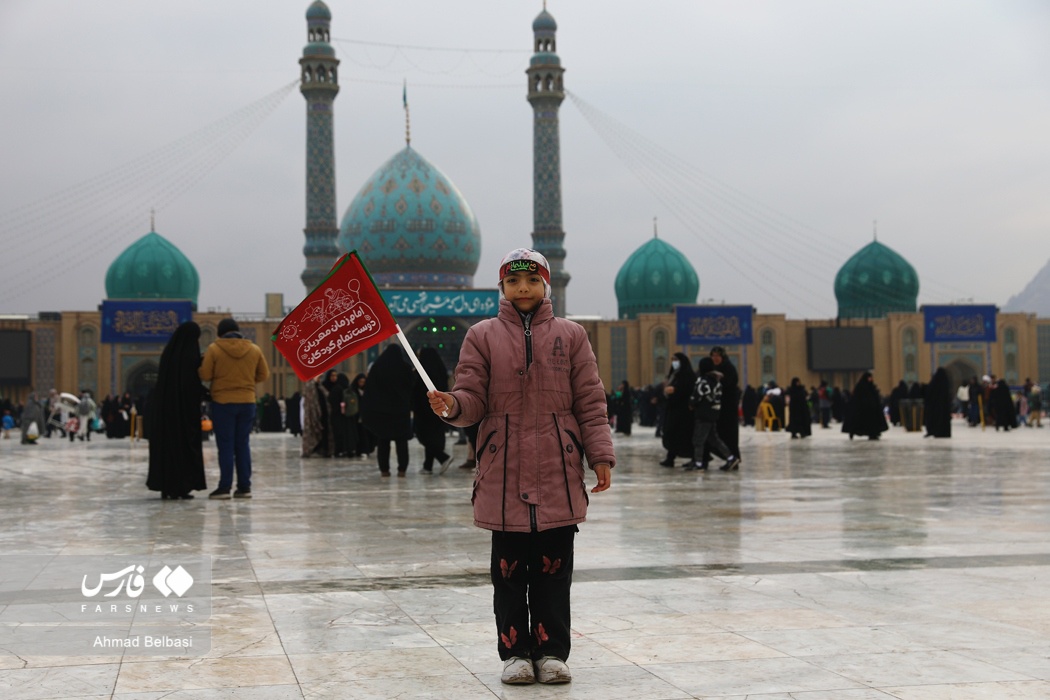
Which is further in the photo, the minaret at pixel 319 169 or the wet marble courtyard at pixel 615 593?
the minaret at pixel 319 169

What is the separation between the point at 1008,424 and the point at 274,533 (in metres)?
16.6

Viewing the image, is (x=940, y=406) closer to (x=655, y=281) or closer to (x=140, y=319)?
(x=140, y=319)

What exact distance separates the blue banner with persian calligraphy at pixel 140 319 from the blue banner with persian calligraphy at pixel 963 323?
21.0 m

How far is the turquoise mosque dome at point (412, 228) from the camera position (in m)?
→ 40.3

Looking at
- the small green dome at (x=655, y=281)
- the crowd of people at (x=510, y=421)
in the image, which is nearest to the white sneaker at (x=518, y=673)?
the crowd of people at (x=510, y=421)

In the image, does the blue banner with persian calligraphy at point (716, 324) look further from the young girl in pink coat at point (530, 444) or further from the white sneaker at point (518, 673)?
the white sneaker at point (518, 673)

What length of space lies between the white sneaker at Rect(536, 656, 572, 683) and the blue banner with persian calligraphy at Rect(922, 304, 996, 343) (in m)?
35.1

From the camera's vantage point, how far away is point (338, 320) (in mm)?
3770

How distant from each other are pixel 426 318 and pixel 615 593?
3442 centimetres

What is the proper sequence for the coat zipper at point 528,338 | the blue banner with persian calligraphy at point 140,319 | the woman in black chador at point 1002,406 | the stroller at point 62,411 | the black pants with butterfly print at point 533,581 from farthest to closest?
the blue banner with persian calligraphy at point 140,319
the stroller at point 62,411
the woman in black chador at point 1002,406
the coat zipper at point 528,338
the black pants with butterfly print at point 533,581

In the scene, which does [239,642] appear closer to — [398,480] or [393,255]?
[398,480]

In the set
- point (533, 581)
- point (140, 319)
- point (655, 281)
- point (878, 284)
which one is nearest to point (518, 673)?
point (533, 581)

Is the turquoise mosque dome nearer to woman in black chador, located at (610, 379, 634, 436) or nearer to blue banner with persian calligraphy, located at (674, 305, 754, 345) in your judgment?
blue banner with persian calligraphy, located at (674, 305, 754, 345)

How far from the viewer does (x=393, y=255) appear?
40375mm
